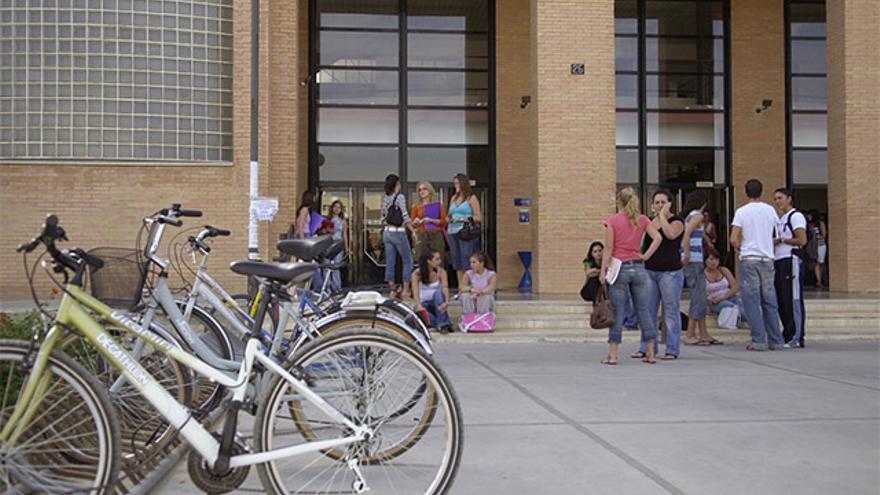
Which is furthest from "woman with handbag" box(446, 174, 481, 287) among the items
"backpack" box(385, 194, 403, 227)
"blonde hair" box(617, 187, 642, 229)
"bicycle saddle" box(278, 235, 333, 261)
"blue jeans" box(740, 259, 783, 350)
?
"bicycle saddle" box(278, 235, 333, 261)

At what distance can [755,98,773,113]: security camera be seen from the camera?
1856cm

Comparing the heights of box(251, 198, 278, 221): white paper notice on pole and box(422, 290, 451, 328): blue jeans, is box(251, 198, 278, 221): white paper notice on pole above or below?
above

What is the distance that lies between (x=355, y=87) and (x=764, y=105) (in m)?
9.31

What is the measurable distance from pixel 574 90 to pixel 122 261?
36.7 feet

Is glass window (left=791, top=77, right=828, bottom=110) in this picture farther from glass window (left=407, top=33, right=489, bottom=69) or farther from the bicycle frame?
the bicycle frame

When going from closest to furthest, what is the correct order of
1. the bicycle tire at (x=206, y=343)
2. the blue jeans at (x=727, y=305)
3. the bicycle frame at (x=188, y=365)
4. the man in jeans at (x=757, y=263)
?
the bicycle frame at (x=188, y=365) < the bicycle tire at (x=206, y=343) < the man in jeans at (x=757, y=263) < the blue jeans at (x=727, y=305)

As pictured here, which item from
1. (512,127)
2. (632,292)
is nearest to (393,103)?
(512,127)

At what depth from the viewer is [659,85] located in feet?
62.6

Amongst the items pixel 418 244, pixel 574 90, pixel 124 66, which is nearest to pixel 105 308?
pixel 418 244

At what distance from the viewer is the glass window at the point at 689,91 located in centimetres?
1911

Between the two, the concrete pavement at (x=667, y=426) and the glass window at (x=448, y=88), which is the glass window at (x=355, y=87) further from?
the concrete pavement at (x=667, y=426)

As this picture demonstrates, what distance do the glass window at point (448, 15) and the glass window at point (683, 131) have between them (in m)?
4.63

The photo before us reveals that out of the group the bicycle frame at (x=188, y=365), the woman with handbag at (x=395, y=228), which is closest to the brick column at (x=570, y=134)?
the woman with handbag at (x=395, y=228)

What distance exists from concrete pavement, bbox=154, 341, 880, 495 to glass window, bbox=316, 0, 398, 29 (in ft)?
37.5
